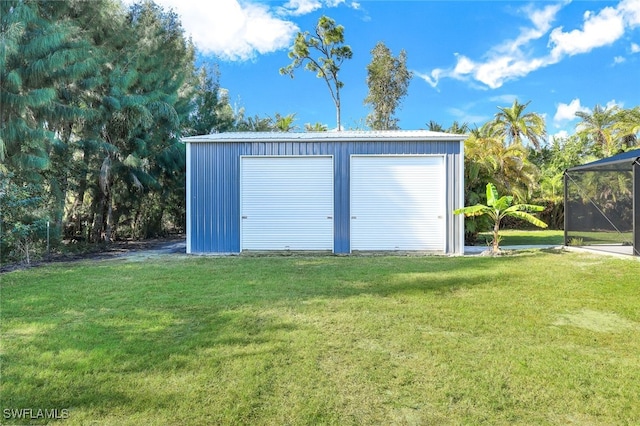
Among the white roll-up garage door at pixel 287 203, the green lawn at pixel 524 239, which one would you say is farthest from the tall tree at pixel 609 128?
the white roll-up garage door at pixel 287 203

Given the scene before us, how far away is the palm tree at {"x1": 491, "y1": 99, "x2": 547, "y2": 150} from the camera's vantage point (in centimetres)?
2270

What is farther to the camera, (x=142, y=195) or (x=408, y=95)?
(x=408, y=95)

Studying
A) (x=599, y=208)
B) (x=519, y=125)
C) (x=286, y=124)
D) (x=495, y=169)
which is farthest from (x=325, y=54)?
(x=599, y=208)

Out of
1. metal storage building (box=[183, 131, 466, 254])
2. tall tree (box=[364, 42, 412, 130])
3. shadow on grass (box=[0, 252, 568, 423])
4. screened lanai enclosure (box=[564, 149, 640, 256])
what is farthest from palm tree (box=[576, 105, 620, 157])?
shadow on grass (box=[0, 252, 568, 423])

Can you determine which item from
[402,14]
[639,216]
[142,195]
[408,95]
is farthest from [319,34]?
[639,216]

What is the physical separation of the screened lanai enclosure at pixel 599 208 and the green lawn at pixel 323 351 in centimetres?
502

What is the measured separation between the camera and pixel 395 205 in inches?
382

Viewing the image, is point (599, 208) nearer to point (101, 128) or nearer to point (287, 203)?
point (287, 203)

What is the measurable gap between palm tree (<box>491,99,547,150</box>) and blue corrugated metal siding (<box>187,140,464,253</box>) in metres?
17.2

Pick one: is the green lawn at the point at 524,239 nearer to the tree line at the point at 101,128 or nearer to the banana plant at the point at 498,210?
the banana plant at the point at 498,210

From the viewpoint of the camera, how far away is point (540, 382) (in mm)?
2643

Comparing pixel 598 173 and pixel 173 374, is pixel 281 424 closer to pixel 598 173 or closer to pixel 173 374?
pixel 173 374

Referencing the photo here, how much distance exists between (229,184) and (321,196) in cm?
254

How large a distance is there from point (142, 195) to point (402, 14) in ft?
40.5
